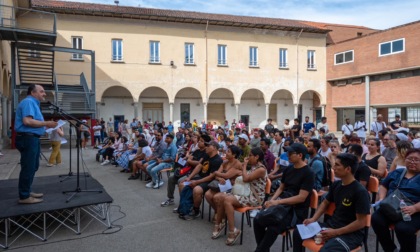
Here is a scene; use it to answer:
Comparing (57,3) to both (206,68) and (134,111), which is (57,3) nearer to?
(134,111)

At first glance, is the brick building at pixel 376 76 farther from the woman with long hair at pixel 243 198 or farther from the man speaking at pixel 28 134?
the man speaking at pixel 28 134

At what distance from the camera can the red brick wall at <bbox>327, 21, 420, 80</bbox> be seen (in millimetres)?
22797

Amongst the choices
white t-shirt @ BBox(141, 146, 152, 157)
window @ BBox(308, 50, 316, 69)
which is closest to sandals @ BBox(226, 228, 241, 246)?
white t-shirt @ BBox(141, 146, 152, 157)

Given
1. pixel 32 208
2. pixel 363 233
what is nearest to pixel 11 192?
pixel 32 208

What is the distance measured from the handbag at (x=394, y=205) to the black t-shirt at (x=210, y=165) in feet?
9.38

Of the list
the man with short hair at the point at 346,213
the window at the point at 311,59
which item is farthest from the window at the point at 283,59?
the man with short hair at the point at 346,213

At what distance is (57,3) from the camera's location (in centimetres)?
2423

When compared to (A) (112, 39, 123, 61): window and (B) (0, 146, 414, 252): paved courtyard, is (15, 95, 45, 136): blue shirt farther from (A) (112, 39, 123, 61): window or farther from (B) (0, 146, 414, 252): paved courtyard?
(A) (112, 39, 123, 61): window

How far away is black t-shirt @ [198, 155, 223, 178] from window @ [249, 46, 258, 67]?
22.6 meters

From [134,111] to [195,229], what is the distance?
21.5 meters

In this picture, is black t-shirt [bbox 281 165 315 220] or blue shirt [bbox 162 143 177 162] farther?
blue shirt [bbox 162 143 177 162]

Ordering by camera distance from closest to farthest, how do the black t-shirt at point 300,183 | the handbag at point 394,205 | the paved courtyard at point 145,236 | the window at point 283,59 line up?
the handbag at point 394,205
the black t-shirt at point 300,183
the paved courtyard at point 145,236
the window at point 283,59

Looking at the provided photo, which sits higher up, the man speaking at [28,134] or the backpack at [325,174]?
the man speaking at [28,134]

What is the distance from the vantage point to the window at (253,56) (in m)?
27.7
